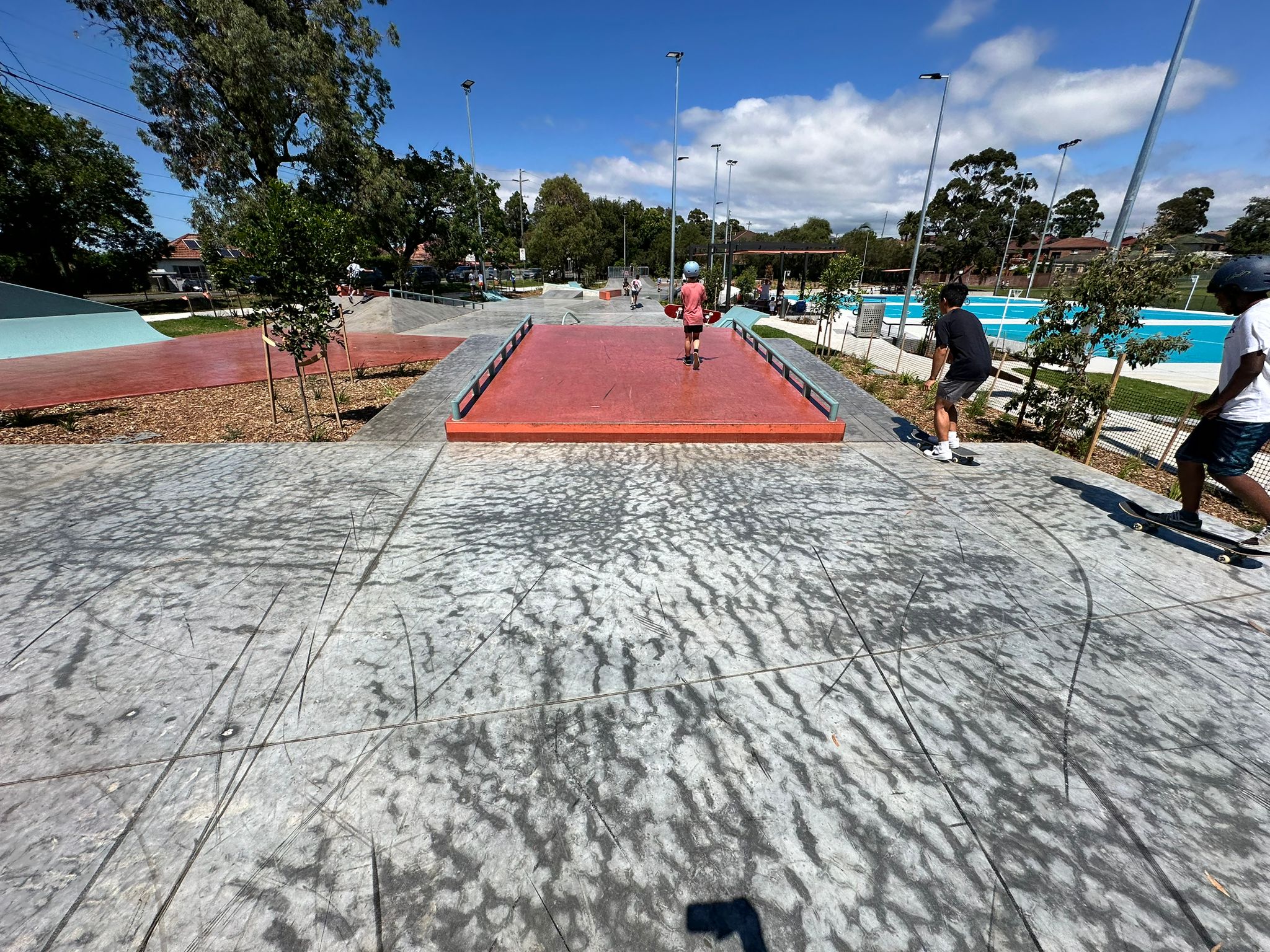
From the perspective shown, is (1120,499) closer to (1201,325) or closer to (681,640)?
(681,640)

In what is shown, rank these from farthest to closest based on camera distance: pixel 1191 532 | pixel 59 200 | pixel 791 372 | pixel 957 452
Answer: pixel 59 200 < pixel 791 372 < pixel 957 452 < pixel 1191 532

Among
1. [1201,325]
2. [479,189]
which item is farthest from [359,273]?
[1201,325]

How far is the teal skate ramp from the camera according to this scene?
12.6 meters

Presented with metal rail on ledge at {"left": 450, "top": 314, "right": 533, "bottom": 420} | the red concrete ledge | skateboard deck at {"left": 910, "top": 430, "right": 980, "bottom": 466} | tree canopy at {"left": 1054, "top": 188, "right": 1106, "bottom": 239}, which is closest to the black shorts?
skateboard deck at {"left": 910, "top": 430, "right": 980, "bottom": 466}

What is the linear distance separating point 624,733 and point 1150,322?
40274mm

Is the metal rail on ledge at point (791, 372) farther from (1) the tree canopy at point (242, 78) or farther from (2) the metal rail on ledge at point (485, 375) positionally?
(1) the tree canopy at point (242, 78)

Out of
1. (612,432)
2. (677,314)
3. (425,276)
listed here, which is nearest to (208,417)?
(612,432)

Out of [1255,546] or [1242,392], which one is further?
[1255,546]

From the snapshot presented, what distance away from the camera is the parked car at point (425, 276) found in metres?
45.3

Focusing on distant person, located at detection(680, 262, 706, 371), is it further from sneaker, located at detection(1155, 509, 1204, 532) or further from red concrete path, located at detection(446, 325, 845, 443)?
sneaker, located at detection(1155, 509, 1204, 532)

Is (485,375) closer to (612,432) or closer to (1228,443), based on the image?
(612,432)

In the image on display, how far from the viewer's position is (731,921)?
1.70 m

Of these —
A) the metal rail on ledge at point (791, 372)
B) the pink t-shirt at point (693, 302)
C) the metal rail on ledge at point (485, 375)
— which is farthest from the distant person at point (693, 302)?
the metal rail on ledge at point (485, 375)

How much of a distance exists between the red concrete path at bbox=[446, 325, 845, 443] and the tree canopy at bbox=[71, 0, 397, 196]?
20.6 meters
